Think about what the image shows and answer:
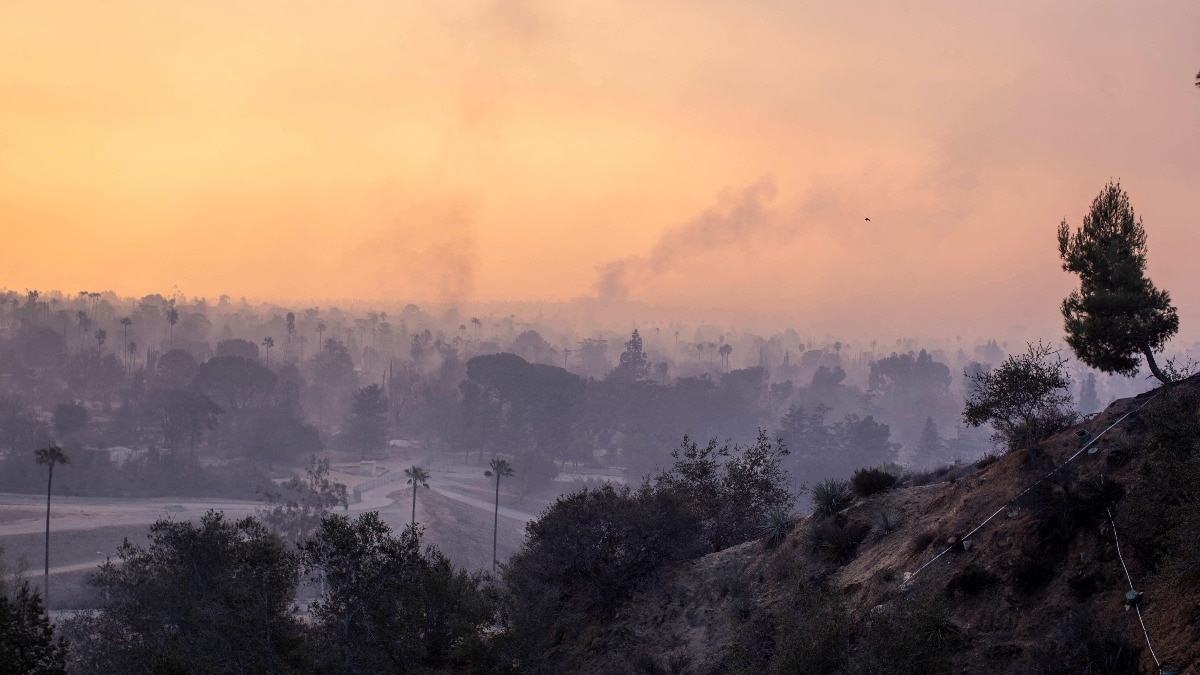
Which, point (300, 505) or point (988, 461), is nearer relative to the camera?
point (988, 461)

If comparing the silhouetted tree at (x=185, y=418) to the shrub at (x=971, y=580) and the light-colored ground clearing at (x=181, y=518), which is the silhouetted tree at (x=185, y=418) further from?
the shrub at (x=971, y=580)

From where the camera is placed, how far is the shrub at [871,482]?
78.7ft

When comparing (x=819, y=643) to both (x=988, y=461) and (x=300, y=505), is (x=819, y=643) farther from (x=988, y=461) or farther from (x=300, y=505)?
(x=300, y=505)

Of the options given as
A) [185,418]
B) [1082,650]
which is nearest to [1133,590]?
[1082,650]

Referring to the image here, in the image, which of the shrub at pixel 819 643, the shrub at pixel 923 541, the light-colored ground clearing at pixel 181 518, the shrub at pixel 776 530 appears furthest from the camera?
the light-colored ground clearing at pixel 181 518

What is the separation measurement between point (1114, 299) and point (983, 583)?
25.4 feet

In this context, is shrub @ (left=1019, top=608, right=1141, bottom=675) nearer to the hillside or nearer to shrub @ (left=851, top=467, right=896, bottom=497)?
the hillside

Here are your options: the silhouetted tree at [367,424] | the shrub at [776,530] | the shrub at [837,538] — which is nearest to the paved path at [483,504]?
the silhouetted tree at [367,424]

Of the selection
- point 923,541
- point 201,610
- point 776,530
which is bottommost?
point 201,610

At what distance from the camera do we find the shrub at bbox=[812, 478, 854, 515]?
23.8 metres

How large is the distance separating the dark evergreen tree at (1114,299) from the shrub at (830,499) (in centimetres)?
752

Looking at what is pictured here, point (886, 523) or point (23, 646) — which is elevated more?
point (886, 523)

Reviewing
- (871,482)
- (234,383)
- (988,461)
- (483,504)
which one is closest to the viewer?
(988,461)

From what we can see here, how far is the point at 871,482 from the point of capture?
944 inches
